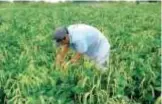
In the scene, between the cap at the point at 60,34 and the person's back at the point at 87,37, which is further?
the person's back at the point at 87,37

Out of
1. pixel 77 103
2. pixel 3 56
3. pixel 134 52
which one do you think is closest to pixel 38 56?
pixel 3 56

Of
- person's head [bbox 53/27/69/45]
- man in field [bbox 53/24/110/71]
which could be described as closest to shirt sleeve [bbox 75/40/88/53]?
man in field [bbox 53/24/110/71]

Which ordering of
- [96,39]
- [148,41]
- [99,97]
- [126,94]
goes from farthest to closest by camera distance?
1. [148,41]
2. [96,39]
3. [126,94]
4. [99,97]

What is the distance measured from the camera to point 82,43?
7.15 meters

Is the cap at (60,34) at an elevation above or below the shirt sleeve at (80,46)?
above

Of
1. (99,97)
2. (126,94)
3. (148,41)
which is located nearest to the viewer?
(99,97)

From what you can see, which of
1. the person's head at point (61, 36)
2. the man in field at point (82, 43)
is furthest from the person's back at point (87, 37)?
the person's head at point (61, 36)

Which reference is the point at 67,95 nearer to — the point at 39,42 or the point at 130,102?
the point at 130,102

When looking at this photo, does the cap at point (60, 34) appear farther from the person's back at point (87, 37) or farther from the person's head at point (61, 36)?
the person's back at point (87, 37)

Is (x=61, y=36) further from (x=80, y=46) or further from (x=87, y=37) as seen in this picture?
(x=87, y=37)

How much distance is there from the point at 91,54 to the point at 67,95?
236cm

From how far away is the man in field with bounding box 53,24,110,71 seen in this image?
694cm

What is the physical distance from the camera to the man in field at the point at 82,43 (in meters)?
6.94

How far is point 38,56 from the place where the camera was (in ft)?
23.8
